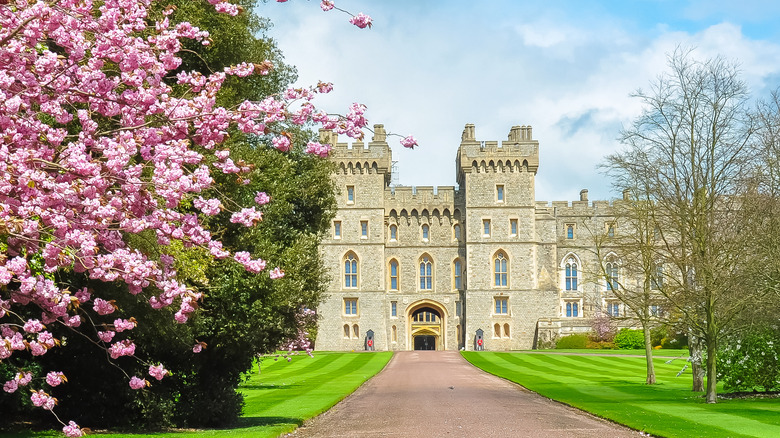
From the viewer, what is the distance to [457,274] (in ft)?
212

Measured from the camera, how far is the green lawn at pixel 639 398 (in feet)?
55.2

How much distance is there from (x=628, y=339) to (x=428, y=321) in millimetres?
14627

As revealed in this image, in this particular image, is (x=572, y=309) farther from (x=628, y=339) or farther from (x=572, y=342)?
(x=628, y=339)

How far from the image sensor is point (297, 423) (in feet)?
58.1

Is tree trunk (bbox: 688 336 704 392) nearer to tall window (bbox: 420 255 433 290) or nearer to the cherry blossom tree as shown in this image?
the cherry blossom tree

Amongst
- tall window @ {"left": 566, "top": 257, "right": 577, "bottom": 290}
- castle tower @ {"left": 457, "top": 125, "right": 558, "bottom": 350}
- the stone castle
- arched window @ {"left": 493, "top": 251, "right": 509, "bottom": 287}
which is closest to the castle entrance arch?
the stone castle

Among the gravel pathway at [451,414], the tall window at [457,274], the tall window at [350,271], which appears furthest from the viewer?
the tall window at [457,274]

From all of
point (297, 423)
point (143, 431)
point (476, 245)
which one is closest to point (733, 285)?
point (297, 423)

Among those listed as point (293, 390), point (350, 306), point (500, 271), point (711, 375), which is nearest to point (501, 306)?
point (500, 271)

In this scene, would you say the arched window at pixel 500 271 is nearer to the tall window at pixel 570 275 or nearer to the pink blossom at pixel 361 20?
the tall window at pixel 570 275

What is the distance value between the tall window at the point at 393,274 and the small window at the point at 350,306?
3.43 metres

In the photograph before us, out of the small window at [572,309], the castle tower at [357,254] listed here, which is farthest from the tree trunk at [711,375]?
the small window at [572,309]

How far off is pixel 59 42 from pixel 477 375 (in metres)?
29.7

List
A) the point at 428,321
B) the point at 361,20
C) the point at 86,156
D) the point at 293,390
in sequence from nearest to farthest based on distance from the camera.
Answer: the point at 86,156 < the point at 361,20 < the point at 293,390 < the point at 428,321
